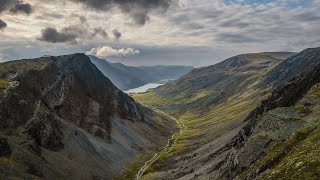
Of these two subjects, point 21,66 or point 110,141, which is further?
point 110,141

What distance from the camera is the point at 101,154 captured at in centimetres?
15675

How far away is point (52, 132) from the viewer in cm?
13662

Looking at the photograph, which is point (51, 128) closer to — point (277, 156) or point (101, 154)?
point (101, 154)

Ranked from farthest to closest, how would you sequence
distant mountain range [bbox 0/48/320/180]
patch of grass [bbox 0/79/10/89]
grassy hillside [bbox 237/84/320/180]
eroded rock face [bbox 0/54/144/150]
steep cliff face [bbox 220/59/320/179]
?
patch of grass [bbox 0/79/10/89]
eroded rock face [bbox 0/54/144/150]
distant mountain range [bbox 0/48/320/180]
steep cliff face [bbox 220/59/320/179]
grassy hillside [bbox 237/84/320/180]

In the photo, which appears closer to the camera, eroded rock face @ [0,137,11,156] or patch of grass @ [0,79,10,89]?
eroded rock face @ [0,137,11,156]

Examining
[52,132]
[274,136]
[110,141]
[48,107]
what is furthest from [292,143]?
[110,141]

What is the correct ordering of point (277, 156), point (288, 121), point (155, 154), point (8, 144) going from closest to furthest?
point (277, 156), point (288, 121), point (8, 144), point (155, 154)

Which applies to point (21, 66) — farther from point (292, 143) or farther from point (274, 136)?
point (292, 143)

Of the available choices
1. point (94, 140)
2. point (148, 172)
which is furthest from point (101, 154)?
point (148, 172)

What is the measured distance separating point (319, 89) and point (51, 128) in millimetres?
91315

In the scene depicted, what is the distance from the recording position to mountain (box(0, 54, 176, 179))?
362ft

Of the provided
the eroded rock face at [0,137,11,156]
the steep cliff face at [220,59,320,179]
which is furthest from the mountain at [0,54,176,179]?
the steep cliff face at [220,59,320,179]

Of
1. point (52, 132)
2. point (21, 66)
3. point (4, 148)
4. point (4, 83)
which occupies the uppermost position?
point (21, 66)

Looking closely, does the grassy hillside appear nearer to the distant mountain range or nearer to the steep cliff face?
the steep cliff face
